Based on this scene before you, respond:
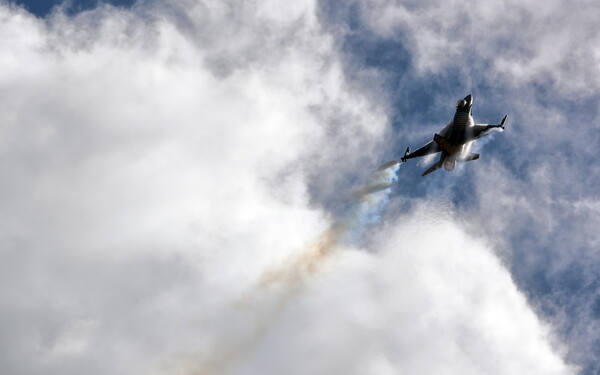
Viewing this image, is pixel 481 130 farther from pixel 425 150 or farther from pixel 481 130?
pixel 425 150

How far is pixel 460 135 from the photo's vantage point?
16750 centimetres

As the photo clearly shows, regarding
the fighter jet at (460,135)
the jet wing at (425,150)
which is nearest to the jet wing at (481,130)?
the fighter jet at (460,135)

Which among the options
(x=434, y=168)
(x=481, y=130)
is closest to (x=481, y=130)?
(x=481, y=130)

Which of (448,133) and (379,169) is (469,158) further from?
(379,169)

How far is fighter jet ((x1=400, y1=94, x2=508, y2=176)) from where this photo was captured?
167625 millimetres

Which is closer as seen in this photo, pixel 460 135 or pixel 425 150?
pixel 460 135

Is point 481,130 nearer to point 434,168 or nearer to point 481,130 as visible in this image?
point 481,130

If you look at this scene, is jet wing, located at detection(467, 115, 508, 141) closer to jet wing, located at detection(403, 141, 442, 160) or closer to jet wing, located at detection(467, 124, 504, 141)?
jet wing, located at detection(467, 124, 504, 141)

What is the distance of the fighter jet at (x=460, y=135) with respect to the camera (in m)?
168

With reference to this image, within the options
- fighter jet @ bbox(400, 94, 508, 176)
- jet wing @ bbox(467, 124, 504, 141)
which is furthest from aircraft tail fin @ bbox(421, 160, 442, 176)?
jet wing @ bbox(467, 124, 504, 141)

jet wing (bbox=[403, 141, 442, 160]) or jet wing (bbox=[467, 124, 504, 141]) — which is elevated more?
jet wing (bbox=[403, 141, 442, 160])

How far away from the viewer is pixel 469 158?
557ft

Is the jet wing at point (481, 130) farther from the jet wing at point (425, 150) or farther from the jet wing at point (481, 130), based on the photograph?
the jet wing at point (425, 150)

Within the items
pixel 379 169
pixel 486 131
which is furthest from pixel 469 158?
pixel 379 169
